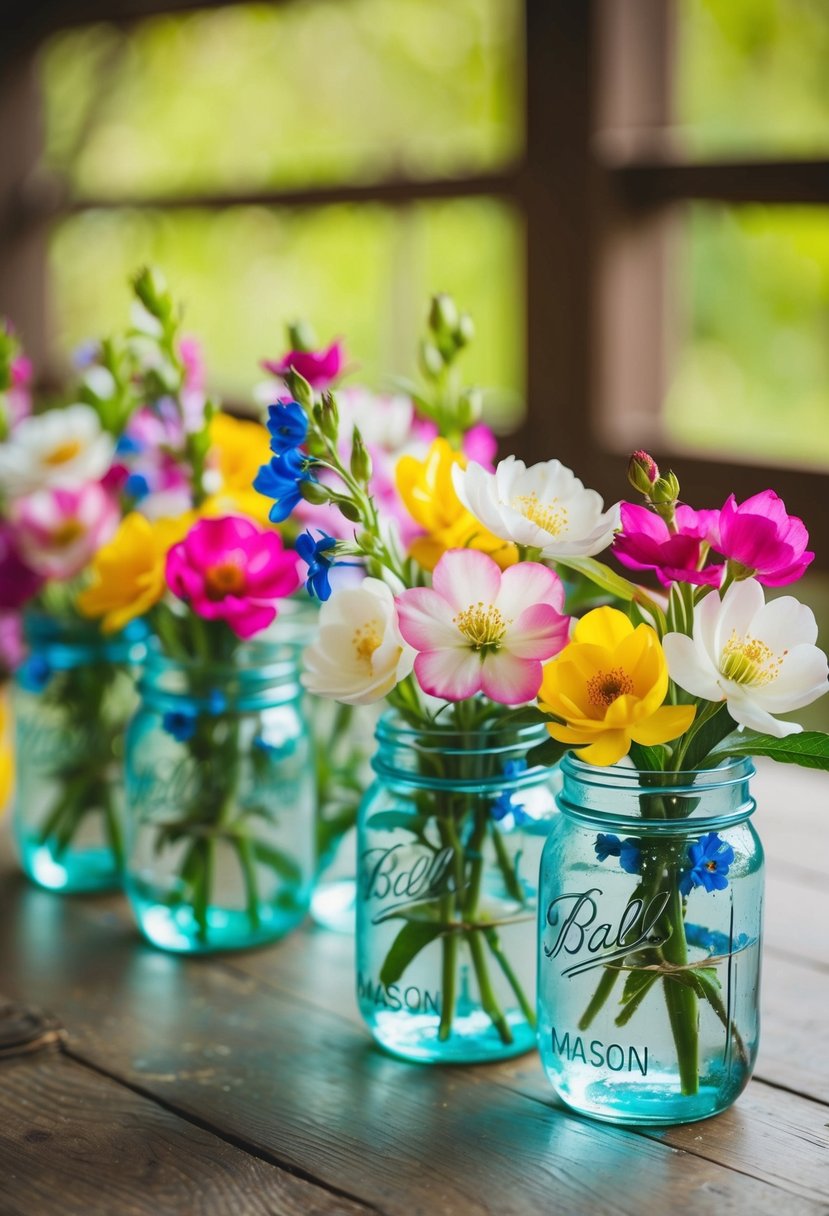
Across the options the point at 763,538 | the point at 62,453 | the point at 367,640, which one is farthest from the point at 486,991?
the point at 62,453

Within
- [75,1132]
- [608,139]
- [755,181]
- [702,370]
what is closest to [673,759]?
[75,1132]

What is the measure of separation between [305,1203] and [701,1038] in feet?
0.74

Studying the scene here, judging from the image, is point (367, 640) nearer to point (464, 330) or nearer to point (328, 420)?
point (328, 420)

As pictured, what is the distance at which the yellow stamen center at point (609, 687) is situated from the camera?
0.77m

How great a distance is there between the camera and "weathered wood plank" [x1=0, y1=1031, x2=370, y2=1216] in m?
0.77

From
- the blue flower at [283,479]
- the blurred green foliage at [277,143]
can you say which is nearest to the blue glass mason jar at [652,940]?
the blue flower at [283,479]

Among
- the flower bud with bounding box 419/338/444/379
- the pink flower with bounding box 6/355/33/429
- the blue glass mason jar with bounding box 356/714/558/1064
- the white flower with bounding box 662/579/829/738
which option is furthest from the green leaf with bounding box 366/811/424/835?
the pink flower with bounding box 6/355/33/429

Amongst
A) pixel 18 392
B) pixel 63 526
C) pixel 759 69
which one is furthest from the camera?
pixel 759 69

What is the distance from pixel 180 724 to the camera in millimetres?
1071

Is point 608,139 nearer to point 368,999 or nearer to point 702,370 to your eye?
point 368,999

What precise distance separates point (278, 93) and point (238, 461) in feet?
14.3

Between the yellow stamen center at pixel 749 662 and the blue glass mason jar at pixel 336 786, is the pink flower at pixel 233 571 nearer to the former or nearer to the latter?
the blue glass mason jar at pixel 336 786

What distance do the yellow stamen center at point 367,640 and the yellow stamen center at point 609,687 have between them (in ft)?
0.43

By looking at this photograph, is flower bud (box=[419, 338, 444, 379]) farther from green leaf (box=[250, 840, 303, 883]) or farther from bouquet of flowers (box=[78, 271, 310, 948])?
green leaf (box=[250, 840, 303, 883])
